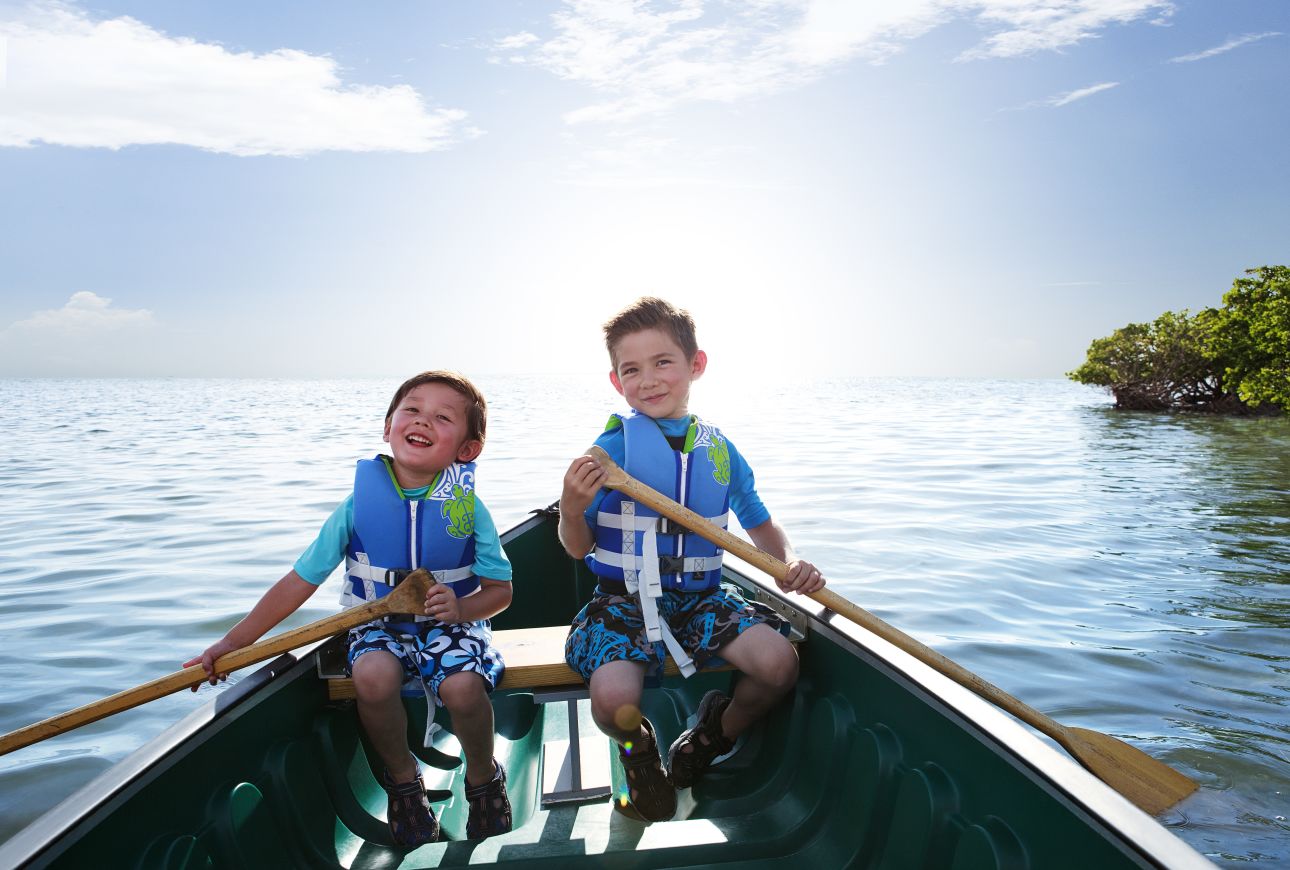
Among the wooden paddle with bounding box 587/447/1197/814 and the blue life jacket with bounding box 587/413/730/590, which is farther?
the blue life jacket with bounding box 587/413/730/590

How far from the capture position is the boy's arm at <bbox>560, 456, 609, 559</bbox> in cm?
221

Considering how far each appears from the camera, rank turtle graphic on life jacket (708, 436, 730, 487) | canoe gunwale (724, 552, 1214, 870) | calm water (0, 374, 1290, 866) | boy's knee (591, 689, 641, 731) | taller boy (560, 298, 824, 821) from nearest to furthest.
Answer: canoe gunwale (724, 552, 1214, 870), boy's knee (591, 689, 641, 731), taller boy (560, 298, 824, 821), turtle graphic on life jacket (708, 436, 730, 487), calm water (0, 374, 1290, 866)

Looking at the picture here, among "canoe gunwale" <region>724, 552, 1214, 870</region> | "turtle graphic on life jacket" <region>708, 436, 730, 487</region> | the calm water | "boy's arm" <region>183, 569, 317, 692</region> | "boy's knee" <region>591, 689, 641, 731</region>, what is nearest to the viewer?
"canoe gunwale" <region>724, 552, 1214, 870</region>

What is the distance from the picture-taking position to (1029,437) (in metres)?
19.6

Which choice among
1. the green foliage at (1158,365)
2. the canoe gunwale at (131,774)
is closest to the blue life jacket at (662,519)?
the canoe gunwale at (131,774)

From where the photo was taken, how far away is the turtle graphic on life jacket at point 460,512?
238 centimetres

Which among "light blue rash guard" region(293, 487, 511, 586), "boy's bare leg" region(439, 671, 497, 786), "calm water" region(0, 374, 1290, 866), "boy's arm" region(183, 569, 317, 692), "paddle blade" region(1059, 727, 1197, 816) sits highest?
"light blue rash guard" region(293, 487, 511, 586)

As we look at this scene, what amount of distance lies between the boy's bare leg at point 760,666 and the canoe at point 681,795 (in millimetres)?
125

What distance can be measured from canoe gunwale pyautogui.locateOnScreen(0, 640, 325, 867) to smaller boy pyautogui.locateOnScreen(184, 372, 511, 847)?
0.14 meters

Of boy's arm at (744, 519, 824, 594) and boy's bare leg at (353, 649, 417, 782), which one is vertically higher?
boy's arm at (744, 519, 824, 594)

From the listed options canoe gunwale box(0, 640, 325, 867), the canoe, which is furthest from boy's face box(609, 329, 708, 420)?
canoe gunwale box(0, 640, 325, 867)

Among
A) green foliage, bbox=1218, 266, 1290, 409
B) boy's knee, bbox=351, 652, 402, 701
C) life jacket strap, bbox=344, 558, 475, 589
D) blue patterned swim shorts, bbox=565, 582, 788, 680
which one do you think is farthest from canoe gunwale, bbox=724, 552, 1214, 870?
green foliage, bbox=1218, 266, 1290, 409

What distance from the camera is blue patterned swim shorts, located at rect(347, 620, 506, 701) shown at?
7.11 ft

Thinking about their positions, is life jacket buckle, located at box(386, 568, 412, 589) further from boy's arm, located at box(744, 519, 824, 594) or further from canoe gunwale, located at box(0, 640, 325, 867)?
boy's arm, located at box(744, 519, 824, 594)
